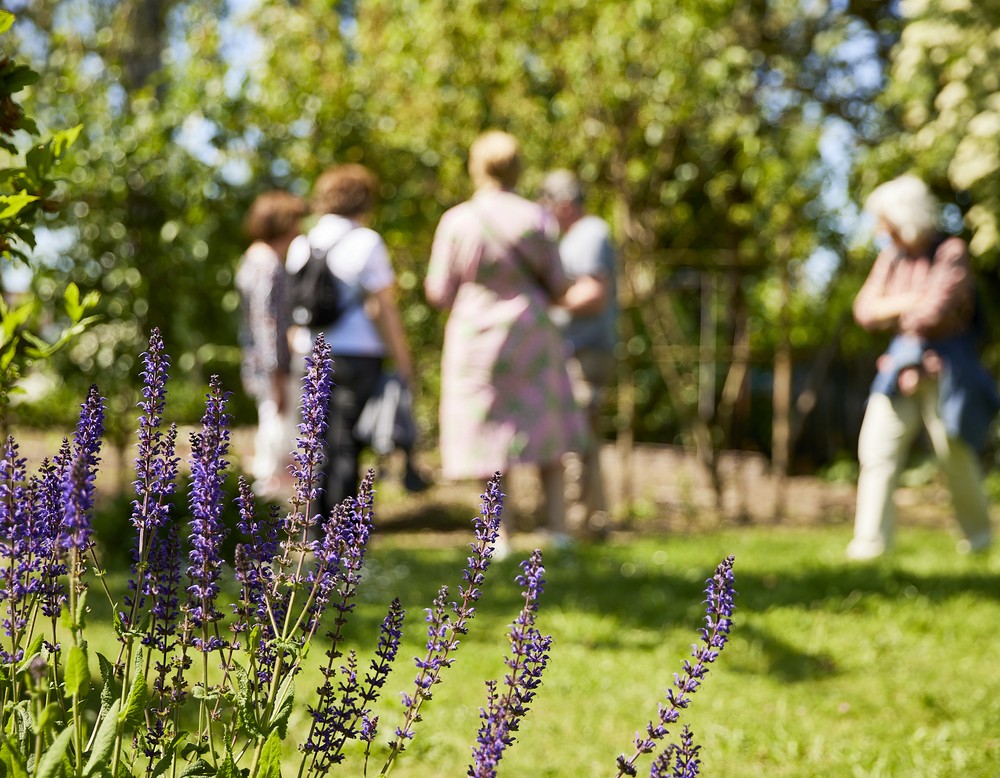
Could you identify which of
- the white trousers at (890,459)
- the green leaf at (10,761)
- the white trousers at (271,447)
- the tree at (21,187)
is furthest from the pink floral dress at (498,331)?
the green leaf at (10,761)

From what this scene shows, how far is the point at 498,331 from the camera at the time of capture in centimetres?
580

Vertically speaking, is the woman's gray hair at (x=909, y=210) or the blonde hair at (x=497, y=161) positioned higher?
the blonde hair at (x=497, y=161)

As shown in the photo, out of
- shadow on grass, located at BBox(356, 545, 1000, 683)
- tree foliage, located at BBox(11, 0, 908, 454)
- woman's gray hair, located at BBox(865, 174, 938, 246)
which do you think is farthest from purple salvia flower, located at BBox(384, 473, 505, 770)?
tree foliage, located at BBox(11, 0, 908, 454)

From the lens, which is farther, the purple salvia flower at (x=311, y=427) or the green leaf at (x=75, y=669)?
the purple salvia flower at (x=311, y=427)

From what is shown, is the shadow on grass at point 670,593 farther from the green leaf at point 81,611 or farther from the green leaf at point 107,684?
the green leaf at point 81,611

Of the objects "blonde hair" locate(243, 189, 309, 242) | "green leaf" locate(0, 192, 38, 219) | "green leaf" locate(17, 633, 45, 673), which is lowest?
"green leaf" locate(17, 633, 45, 673)

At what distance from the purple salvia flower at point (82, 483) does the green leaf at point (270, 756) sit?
347mm

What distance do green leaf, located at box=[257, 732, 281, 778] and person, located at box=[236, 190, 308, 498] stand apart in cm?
394

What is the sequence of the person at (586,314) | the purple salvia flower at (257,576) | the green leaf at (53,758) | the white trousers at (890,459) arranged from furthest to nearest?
the person at (586,314) → the white trousers at (890,459) → the purple salvia flower at (257,576) → the green leaf at (53,758)

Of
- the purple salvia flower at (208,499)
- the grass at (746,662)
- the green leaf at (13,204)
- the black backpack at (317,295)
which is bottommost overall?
the grass at (746,662)

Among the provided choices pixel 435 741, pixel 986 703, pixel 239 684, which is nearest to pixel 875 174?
pixel 986 703

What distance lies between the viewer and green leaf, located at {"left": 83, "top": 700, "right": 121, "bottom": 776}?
1436 millimetres

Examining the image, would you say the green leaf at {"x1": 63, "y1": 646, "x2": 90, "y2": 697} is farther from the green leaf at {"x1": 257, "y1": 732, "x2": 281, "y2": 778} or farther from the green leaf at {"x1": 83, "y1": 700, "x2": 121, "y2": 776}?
the green leaf at {"x1": 257, "y1": 732, "x2": 281, "y2": 778}

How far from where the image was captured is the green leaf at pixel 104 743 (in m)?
1.44
